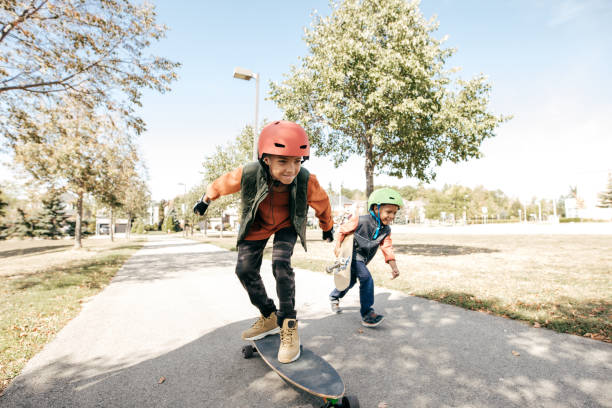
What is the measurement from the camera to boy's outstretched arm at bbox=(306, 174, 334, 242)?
304cm

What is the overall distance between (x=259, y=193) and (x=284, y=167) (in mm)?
400

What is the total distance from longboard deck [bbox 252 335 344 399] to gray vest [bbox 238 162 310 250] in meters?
1.10

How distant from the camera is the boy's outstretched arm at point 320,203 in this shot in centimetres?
304

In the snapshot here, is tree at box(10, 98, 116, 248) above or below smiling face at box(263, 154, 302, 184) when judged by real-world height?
above

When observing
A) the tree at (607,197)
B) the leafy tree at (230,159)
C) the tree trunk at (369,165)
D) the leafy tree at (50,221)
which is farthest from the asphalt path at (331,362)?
the tree at (607,197)

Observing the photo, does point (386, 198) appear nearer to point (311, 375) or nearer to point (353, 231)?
point (353, 231)

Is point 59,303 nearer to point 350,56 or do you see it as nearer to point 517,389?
point 517,389

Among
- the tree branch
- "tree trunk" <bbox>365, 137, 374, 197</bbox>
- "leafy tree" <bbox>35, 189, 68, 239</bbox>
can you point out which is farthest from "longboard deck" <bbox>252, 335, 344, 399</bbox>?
"leafy tree" <bbox>35, 189, 68, 239</bbox>

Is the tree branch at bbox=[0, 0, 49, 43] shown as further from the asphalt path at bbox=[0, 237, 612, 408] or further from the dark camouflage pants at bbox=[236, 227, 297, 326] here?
the dark camouflage pants at bbox=[236, 227, 297, 326]

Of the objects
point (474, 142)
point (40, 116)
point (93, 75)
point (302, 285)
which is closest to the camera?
point (302, 285)

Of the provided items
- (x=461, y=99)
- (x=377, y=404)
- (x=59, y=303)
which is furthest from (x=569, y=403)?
(x=461, y=99)

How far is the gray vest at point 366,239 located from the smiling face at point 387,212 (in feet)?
0.47

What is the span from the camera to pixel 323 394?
6.68 ft

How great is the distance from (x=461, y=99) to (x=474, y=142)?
187cm
